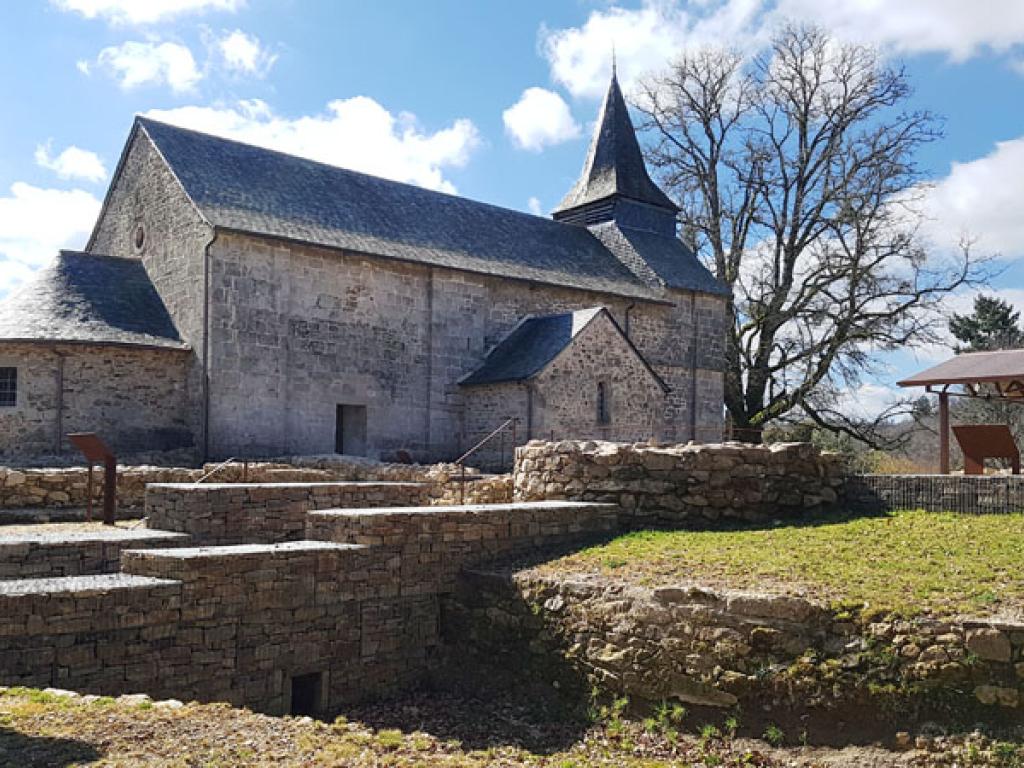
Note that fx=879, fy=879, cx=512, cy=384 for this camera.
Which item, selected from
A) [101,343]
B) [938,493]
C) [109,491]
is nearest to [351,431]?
[101,343]

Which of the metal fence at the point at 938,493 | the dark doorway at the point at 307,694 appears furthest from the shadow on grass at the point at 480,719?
the metal fence at the point at 938,493

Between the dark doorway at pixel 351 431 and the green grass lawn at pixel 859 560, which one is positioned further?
the dark doorway at pixel 351 431

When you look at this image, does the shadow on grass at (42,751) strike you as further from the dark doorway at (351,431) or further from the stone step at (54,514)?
the dark doorway at (351,431)

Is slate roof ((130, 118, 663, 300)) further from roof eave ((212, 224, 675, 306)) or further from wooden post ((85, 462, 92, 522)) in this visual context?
wooden post ((85, 462, 92, 522))

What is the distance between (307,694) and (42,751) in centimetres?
384

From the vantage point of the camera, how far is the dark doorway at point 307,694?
8406 mm

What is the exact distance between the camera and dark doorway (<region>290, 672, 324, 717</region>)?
27.6ft

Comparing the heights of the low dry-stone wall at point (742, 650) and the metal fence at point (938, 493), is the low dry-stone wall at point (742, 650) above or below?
below

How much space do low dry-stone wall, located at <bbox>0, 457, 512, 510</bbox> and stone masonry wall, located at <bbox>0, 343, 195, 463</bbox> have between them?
4265 millimetres

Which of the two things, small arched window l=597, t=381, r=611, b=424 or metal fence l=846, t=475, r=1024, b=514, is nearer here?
metal fence l=846, t=475, r=1024, b=514

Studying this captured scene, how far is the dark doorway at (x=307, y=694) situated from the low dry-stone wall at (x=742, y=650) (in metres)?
1.54

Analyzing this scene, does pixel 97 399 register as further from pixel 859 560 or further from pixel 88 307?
pixel 859 560

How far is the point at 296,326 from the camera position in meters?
21.3

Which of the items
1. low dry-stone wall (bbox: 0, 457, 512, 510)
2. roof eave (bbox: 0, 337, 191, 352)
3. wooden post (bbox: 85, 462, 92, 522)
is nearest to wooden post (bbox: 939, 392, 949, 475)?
low dry-stone wall (bbox: 0, 457, 512, 510)
